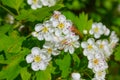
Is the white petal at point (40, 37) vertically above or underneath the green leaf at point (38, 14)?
underneath

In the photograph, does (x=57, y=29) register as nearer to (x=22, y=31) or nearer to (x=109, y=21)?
(x=22, y=31)

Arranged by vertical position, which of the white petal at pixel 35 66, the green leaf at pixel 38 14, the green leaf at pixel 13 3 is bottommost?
the white petal at pixel 35 66

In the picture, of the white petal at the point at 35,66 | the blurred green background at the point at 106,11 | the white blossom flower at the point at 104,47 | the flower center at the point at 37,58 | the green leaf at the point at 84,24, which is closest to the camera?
the white petal at the point at 35,66

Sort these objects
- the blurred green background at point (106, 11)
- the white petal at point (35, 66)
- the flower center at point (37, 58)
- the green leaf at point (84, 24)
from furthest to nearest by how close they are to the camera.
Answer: the blurred green background at point (106, 11) < the green leaf at point (84, 24) < the flower center at point (37, 58) < the white petal at point (35, 66)

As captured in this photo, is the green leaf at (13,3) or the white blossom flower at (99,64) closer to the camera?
the white blossom flower at (99,64)

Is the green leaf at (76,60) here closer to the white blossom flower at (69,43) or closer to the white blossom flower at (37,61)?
the white blossom flower at (69,43)

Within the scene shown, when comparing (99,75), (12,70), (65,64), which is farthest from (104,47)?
(12,70)

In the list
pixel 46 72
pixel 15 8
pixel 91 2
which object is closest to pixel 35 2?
pixel 15 8

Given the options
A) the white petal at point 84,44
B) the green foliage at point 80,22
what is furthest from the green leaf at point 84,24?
the white petal at point 84,44
